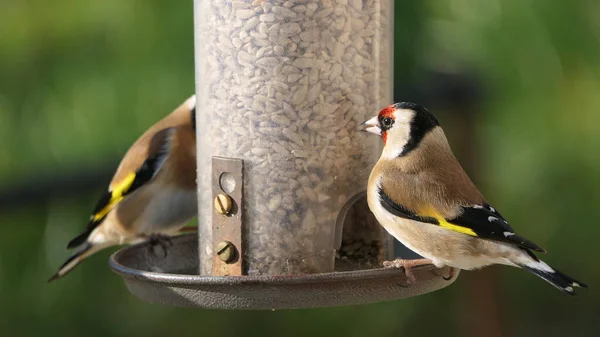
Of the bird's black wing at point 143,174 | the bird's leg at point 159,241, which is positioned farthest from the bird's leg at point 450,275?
the bird's black wing at point 143,174

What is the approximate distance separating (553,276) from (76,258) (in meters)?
2.64

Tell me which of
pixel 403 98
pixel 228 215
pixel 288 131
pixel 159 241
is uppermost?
pixel 288 131

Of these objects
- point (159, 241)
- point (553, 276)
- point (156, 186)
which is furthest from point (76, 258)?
point (553, 276)

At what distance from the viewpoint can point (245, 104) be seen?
4266 millimetres

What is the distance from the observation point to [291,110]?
13.8ft

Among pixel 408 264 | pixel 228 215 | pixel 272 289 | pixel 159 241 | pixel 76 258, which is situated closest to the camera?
pixel 272 289

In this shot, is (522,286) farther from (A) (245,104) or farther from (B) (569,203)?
(A) (245,104)

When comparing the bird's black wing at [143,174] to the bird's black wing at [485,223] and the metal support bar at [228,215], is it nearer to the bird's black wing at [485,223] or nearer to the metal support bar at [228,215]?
the metal support bar at [228,215]

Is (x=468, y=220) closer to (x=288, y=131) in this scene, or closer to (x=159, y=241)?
(x=288, y=131)

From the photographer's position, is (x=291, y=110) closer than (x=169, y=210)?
Yes

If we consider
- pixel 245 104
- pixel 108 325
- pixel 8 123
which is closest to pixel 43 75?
pixel 8 123

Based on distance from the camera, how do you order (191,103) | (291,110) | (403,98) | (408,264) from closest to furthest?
(408,264) → (291,110) → (191,103) → (403,98)

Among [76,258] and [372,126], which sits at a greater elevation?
[372,126]

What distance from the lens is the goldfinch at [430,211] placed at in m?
4.22
